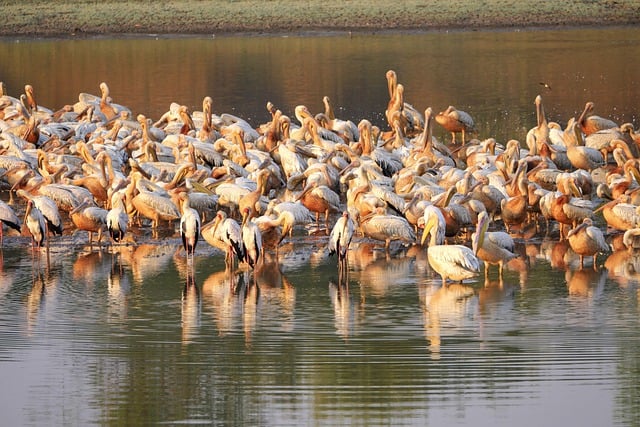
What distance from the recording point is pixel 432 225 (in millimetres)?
10922

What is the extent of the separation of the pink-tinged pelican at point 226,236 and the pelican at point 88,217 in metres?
1.07

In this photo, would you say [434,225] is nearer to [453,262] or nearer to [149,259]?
[453,262]

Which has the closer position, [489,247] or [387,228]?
[489,247]

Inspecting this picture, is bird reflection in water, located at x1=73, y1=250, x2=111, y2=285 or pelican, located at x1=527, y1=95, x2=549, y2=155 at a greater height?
pelican, located at x1=527, y1=95, x2=549, y2=155

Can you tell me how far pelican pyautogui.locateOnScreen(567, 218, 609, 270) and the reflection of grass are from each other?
23498mm

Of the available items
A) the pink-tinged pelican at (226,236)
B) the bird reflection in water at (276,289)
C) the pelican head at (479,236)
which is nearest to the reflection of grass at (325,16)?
the pink-tinged pelican at (226,236)

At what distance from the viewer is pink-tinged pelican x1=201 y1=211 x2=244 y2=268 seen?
422 inches

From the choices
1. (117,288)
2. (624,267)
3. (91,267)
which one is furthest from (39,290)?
(624,267)

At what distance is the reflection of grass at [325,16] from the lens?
34.3 metres

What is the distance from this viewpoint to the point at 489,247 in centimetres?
1057

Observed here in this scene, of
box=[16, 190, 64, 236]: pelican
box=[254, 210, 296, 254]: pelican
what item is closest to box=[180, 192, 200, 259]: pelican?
box=[254, 210, 296, 254]: pelican

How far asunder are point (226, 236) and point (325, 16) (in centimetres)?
2410

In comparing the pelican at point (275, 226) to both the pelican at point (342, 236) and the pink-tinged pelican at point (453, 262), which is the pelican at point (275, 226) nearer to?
the pelican at point (342, 236)

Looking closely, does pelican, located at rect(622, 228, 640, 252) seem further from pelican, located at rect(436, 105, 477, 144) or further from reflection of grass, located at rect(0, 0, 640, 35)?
reflection of grass, located at rect(0, 0, 640, 35)
